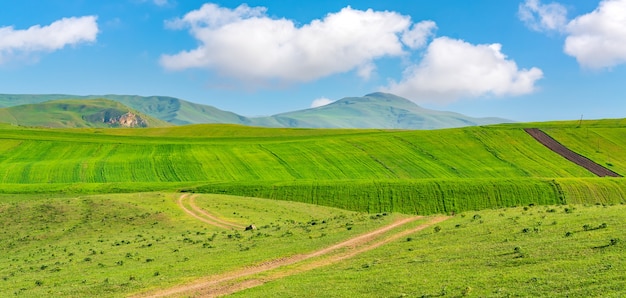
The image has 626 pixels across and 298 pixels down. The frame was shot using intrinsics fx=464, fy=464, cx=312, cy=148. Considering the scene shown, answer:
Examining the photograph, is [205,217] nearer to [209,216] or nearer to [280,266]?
[209,216]

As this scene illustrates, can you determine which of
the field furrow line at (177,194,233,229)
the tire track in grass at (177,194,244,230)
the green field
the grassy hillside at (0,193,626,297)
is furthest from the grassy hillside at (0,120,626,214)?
the grassy hillside at (0,193,626,297)

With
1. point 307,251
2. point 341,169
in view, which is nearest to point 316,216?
point 307,251

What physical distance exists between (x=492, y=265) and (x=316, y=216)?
37.9 metres

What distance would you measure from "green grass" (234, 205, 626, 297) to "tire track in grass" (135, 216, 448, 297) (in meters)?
1.44

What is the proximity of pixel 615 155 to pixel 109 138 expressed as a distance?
146 meters

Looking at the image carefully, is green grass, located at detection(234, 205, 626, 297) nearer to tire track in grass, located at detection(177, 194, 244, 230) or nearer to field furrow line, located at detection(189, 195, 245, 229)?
field furrow line, located at detection(189, 195, 245, 229)

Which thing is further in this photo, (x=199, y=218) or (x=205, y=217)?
(x=205, y=217)

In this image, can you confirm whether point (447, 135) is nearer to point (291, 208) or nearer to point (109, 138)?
point (291, 208)

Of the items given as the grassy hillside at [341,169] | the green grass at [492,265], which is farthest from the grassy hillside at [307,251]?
the grassy hillside at [341,169]

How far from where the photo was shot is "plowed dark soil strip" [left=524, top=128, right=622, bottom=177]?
101575 millimetres

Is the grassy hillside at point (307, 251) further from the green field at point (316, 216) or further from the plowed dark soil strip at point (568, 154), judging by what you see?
the plowed dark soil strip at point (568, 154)

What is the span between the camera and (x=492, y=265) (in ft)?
82.0

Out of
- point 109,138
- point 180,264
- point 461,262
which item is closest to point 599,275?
point 461,262

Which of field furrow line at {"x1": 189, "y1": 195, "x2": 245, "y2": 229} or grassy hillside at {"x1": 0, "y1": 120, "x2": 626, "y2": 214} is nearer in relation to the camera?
field furrow line at {"x1": 189, "y1": 195, "x2": 245, "y2": 229}
